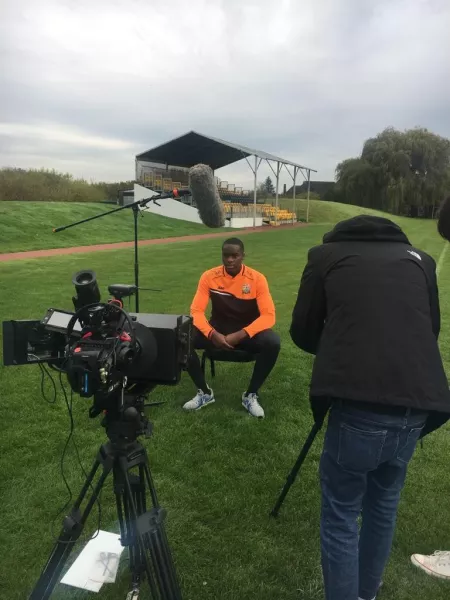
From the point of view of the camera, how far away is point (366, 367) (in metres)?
1.68

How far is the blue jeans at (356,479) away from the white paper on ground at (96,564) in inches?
46.2

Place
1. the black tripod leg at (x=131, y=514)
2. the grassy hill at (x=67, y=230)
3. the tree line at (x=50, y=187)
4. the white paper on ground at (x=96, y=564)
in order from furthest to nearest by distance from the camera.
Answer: the tree line at (x=50, y=187), the grassy hill at (x=67, y=230), the white paper on ground at (x=96, y=564), the black tripod leg at (x=131, y=514)

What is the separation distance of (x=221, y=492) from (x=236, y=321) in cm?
181

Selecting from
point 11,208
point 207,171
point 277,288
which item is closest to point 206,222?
point 207,171

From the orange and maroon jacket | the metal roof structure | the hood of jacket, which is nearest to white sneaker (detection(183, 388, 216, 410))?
the orange and maroon jacket

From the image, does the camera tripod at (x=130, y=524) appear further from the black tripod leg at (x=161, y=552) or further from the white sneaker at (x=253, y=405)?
the white sneaker at (x=253, y=405)

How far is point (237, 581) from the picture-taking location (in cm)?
237

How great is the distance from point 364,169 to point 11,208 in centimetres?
3619

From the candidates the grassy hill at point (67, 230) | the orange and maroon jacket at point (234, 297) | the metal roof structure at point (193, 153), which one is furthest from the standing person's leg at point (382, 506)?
the metal roof structure at point (193, 153)

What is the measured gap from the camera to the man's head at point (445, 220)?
1951mm

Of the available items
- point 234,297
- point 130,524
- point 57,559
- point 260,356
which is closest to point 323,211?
point 234,297

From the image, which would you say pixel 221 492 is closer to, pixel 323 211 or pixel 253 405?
pixel 253 405

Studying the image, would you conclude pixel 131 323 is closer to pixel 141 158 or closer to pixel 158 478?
pixel 158 478

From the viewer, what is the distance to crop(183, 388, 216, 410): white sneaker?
4160 millimetres
